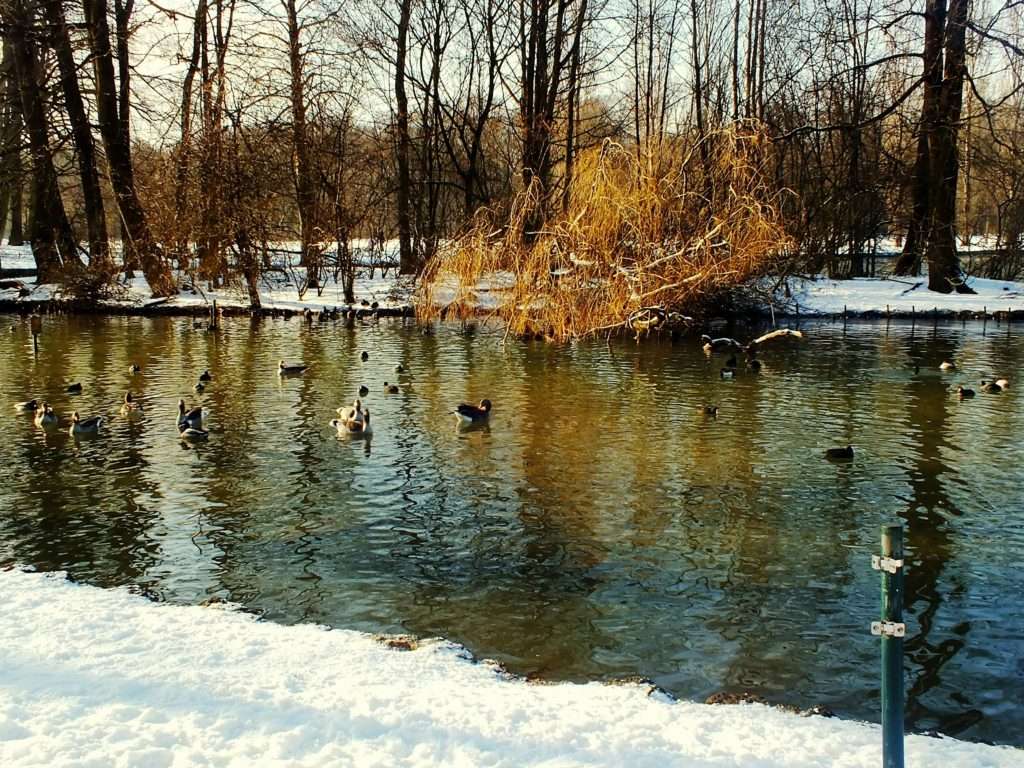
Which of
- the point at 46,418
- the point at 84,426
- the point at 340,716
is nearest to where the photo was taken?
the point at 340,716

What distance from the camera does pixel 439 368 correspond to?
19.1 metres

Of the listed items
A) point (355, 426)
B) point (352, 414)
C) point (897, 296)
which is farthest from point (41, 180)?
point (897, 296)

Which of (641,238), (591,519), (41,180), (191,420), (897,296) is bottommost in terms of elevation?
(591,519)

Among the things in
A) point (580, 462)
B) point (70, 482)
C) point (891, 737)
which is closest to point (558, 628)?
point (891, 737)

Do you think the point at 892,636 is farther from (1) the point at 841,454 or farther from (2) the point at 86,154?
(2) the point at 86,154

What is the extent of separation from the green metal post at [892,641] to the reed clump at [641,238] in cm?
1495

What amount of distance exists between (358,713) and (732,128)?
55.9 feet

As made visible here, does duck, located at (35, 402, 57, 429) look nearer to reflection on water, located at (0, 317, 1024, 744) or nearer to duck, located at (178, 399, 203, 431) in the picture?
reflection on water, located at (0, 317, 1024, 744)

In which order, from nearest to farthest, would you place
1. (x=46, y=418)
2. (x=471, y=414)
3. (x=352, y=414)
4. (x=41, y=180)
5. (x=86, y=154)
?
(x=352, y=414) < (x=46, y=418) < (x=471, y=414) < (x=86, y=154) < (x=41, y=180)

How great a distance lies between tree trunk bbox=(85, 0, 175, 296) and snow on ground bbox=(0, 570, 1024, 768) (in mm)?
25885

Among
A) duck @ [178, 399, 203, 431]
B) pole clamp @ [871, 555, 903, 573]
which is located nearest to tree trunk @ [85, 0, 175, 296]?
duck @ [178, 399, 203, 431]

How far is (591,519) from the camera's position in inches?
349

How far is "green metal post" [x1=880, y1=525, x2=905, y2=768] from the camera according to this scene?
3336 millimetres

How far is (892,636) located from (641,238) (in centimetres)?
1572
